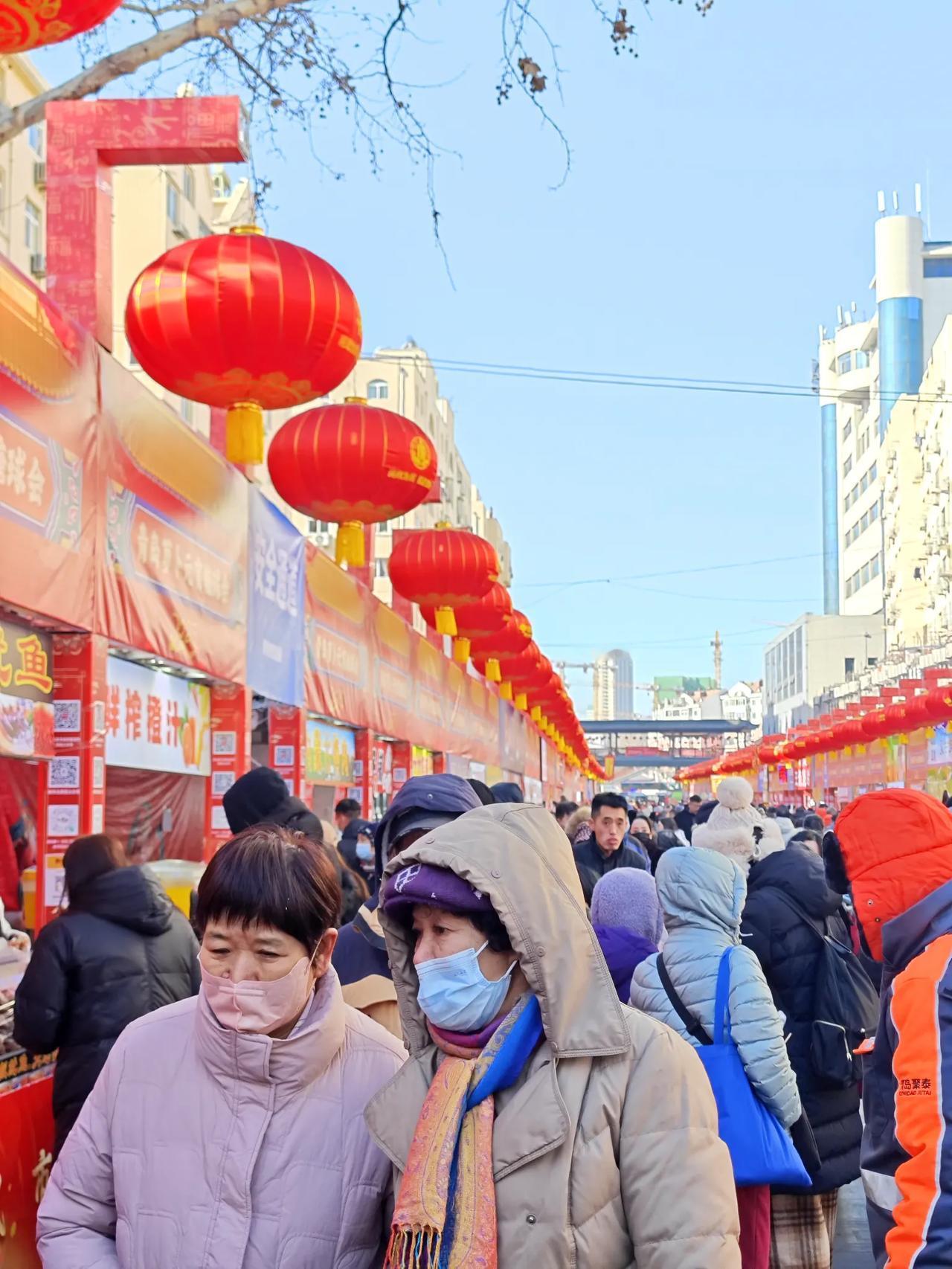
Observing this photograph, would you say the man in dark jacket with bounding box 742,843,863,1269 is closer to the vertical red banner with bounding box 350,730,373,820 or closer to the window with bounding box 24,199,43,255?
the vertical red banner with bounding box 350,730,373,820

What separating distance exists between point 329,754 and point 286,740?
2.03 m

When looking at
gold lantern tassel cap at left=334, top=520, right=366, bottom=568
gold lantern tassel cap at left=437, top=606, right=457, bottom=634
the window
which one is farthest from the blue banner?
the window

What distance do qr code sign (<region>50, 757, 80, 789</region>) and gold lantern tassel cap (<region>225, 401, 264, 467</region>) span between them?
3.62m

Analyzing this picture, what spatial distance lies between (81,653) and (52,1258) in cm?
560

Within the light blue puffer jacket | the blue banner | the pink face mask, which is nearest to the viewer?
the pink face mask

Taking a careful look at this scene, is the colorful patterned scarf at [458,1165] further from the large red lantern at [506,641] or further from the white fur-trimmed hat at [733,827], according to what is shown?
the large red lantern at [506,641]

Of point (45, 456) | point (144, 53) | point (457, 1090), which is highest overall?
point (144, 53)

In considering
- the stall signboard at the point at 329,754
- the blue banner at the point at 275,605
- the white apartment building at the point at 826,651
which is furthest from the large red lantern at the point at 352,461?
the white apartment building at the point at 826,651

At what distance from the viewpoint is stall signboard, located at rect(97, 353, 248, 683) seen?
8.10 meters

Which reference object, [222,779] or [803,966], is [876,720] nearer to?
[222,779]

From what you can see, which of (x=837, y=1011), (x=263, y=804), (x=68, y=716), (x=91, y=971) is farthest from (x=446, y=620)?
(x=837, y=1011)

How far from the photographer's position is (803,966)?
5.19 meters

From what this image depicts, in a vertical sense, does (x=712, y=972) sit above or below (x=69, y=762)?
below

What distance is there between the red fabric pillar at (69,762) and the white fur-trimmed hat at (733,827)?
3393 millimetres
